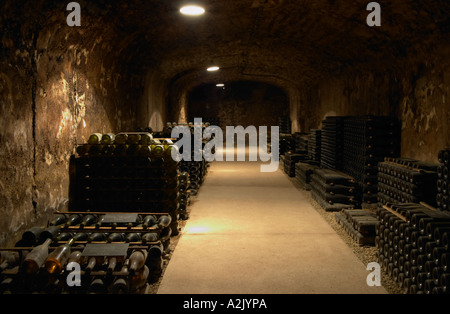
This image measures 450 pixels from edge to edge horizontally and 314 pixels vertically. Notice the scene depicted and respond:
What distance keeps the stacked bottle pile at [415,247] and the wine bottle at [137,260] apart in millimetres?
2564

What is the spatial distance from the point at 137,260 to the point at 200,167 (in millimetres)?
6349

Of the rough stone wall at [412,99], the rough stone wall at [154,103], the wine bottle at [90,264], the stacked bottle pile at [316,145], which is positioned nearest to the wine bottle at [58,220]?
the wine bottle at [90,264]

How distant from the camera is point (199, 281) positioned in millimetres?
4199

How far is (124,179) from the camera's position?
19.1 feet

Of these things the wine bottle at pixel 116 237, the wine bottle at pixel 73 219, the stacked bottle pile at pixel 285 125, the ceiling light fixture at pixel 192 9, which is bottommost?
the wine bottle at pixel 116 237

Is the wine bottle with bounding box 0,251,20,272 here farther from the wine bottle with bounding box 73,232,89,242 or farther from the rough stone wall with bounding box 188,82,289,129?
the rough stone wall with bounding box 188,82,289,129

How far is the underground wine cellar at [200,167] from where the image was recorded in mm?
3992

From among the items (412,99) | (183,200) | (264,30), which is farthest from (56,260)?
(264,30)

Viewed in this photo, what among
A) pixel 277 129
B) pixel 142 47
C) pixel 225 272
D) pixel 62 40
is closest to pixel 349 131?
pixel 142 47

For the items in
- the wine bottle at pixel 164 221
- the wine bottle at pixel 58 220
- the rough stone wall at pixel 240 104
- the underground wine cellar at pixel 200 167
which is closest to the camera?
the underground wine cellar at pixel 200 167

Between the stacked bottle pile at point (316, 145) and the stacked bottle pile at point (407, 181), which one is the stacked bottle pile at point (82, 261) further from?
the stacked bottle pile at point (316, 145)

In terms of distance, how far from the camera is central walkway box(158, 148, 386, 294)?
410 centimetres

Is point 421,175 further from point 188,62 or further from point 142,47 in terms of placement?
point 188,62

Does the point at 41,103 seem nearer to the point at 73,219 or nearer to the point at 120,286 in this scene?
the point at 73,219
